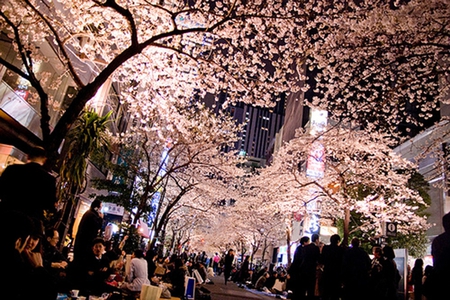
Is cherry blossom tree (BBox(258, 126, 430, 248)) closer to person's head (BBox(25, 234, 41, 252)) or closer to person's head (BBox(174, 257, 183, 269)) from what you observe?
person's head (BBox(174, 257, 183, 269))

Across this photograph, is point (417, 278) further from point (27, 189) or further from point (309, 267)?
point (27, 189)

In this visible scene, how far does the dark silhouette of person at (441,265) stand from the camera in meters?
3.41

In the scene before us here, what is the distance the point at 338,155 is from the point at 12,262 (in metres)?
16.0

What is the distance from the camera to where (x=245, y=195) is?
34.0m

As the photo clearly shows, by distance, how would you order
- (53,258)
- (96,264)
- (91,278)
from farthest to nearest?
(53,258)
(96,264)
(91,278)

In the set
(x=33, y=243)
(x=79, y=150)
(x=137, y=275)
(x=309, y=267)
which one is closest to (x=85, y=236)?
(x=137, y=275)

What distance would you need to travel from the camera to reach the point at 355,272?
6.69 meters

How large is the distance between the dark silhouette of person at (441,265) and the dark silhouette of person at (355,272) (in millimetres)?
3279

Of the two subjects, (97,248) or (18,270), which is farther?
(97,248)

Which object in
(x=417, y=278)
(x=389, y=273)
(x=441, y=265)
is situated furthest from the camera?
(x=417, y=278)

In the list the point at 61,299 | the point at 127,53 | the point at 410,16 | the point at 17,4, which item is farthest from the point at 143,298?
the point at 17,4

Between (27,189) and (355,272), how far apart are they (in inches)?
247

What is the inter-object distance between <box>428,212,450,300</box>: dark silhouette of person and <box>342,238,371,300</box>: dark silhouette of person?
328 centimetres

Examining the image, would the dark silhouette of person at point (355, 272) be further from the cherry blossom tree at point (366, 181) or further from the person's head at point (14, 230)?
the cherry blossom tree at point (366, 181)
